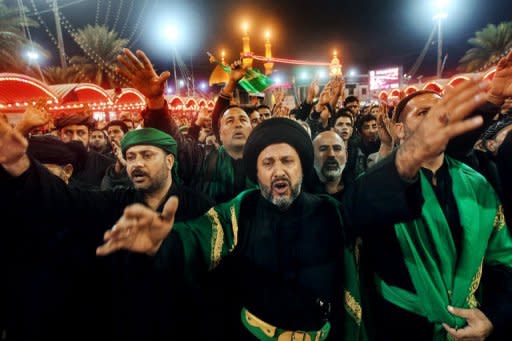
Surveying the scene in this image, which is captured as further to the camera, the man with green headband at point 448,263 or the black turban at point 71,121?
the black turban at point 71,121

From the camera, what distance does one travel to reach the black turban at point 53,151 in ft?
9.86

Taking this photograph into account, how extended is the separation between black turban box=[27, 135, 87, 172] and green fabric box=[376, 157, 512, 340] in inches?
117

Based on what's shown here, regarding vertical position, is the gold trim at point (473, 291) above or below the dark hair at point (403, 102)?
below

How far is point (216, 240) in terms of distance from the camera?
2033 mm

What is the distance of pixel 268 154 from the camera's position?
2.22 metres

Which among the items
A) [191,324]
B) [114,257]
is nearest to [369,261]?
[191,324]

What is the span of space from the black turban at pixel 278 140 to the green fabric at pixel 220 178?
33.8 inches

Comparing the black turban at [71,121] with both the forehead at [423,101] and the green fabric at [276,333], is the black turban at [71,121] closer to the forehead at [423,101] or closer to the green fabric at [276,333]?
the green fabric at [276,333]

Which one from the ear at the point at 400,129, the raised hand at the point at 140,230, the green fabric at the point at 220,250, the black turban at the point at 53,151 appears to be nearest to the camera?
the raised hand at the point at 140,230

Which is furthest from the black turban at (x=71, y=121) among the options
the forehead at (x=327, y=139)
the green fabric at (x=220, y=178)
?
the forehead at (x=327, y=139)

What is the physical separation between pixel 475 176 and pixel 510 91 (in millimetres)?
837

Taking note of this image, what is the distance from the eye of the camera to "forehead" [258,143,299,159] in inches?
86.7

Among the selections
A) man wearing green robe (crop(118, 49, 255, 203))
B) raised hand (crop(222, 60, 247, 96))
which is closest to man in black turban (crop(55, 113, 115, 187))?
man wearing green robe (crop(118, 49, 255, 203))

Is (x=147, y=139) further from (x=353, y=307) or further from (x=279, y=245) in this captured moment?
(x=353, y=307)
